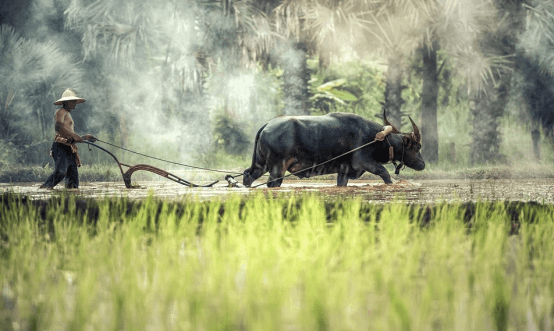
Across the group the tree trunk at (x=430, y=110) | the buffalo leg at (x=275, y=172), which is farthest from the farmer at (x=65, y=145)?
the tree trunk at (x=430, y=110)

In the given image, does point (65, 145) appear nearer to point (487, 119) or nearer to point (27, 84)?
point (27, 84)

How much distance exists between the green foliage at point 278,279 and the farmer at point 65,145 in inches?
173

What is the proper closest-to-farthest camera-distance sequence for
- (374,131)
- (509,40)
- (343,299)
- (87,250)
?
(343,299), (87,250), (374,131), (509,40)

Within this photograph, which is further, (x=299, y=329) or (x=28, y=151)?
(x=28, y=151)

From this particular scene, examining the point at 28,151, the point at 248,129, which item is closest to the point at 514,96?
the point at 248,129

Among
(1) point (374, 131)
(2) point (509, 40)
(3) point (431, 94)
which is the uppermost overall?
(2) point (509, 40)

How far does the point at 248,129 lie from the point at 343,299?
16835 millimetres

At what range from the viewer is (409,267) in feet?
9.93

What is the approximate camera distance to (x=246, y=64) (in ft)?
51.4

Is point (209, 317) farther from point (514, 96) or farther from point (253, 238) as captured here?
point (514, 96)

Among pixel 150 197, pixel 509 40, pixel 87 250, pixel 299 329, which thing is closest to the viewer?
pixel 299 329

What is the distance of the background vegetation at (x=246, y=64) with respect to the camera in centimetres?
1479

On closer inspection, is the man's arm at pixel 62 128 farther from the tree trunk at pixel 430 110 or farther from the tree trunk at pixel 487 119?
the tree trunk at pixel 487 119

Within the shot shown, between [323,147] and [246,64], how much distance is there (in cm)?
755
